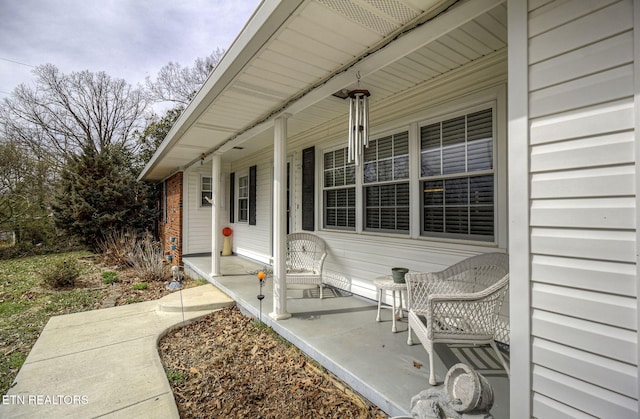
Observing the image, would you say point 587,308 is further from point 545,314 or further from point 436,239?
point 436,239

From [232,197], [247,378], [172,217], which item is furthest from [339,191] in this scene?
[172,217]

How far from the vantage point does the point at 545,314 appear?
1.38m

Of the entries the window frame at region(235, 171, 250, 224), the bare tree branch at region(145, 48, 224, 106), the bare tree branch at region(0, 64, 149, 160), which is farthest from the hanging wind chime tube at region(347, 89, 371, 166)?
the bare tree branch at region(145, 48, 224, 106)

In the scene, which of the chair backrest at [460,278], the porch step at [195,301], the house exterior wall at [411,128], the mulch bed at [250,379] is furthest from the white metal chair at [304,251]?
the chair backrest at [460,278]

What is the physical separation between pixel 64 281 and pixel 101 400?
4.96 metres

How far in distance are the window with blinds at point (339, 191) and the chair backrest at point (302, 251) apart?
1.19 feet

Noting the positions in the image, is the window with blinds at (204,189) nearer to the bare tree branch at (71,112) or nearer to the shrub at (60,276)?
the shrub at (60,276)

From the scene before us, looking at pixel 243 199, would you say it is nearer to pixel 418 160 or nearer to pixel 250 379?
pixel 418 160

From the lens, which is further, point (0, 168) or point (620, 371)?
point (0, 168)

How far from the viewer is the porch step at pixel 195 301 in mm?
4508

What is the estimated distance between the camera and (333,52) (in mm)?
2396

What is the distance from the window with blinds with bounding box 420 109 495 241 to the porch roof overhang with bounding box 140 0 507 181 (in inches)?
24.3

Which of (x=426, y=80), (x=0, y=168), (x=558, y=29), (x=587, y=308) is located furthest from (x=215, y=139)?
(x=0, y=168)

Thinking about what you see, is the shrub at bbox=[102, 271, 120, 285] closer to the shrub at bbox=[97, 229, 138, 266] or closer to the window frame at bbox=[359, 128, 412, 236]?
the shrub at bbox=[97, 229, 138, 266]
